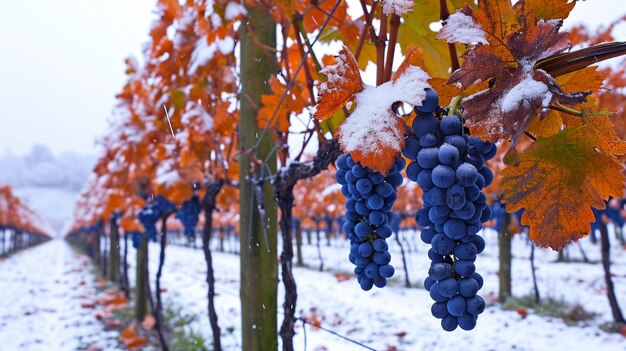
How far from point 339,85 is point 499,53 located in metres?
0.24

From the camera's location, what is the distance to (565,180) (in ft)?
2.15

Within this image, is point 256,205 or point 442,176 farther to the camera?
point 256,205

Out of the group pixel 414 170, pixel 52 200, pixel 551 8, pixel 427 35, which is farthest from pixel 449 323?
pixel 52 200

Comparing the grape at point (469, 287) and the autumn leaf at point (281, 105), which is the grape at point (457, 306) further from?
the autumn leaf at point (281, 105)

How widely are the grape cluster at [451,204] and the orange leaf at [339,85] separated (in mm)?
114

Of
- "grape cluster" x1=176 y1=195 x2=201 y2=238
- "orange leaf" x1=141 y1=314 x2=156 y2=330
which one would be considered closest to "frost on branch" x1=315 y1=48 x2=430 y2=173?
"grape cluster" x1=176 y1=195 x2=201 y2=238

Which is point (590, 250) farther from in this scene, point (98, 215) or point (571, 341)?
point (98, 215)

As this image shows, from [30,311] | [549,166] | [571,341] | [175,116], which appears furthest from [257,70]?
[30,311]

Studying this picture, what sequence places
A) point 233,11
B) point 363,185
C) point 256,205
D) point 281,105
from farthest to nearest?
point 256,205 → point 233,11 → point 281,105 → point 363,185

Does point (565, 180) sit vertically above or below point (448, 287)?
above

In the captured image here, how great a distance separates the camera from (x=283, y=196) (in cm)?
175

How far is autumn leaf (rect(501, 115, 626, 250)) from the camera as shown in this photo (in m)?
0.64

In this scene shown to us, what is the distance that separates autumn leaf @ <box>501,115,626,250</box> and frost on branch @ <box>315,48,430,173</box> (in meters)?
0.19

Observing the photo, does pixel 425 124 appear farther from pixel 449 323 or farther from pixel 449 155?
pixel 449 323
